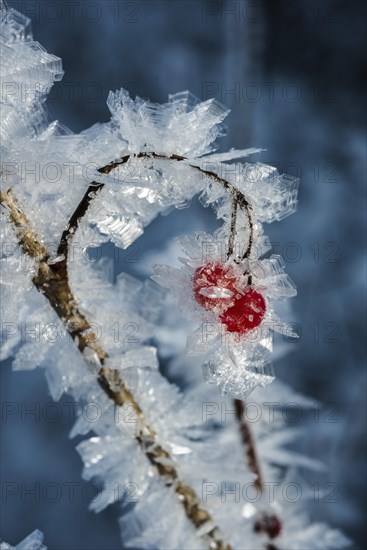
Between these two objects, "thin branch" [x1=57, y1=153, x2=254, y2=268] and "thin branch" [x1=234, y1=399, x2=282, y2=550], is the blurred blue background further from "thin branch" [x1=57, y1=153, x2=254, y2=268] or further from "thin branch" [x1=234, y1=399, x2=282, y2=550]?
"thin branch" [x1=57, y1=153, x2=254, y2=268]

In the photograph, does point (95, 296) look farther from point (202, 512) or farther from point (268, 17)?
point (268, 17)

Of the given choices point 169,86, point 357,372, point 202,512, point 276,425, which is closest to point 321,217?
point 357,372

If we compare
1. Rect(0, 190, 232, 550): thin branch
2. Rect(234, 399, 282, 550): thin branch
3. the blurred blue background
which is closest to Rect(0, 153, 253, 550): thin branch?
Rect(0, 190, 232, 550): thin branch

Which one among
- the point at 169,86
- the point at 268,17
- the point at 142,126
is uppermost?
the point at 268,17

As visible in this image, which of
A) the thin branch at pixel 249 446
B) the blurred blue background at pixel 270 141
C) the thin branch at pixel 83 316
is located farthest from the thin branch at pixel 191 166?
the blurred blue background at pixel 270 141

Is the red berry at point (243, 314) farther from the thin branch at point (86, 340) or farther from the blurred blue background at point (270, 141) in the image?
the blurred blue background at point (270, 141)

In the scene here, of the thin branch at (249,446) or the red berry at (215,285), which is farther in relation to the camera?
the thin branch at (249,446)

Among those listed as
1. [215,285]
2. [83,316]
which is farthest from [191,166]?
[83,316]
